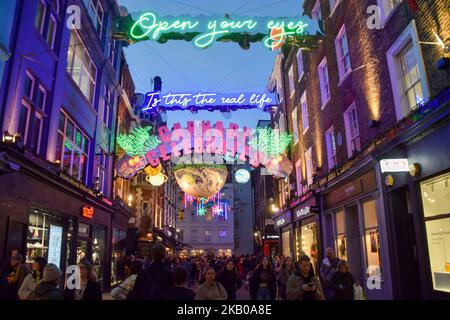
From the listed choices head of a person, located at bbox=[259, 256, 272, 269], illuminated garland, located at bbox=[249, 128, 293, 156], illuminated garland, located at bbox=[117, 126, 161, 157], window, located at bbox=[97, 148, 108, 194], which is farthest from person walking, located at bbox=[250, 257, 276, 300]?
window, located at bbox=[97, 148, 108, 194]

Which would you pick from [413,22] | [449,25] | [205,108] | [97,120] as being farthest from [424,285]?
[97,120]

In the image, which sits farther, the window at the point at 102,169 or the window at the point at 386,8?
the window at the point at 102,169

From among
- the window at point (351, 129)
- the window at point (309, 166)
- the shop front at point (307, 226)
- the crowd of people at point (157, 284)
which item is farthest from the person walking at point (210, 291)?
the window at point (309, 166)

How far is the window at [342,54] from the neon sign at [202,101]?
4.00 meters

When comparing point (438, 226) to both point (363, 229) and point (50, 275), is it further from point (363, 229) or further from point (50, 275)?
point (50, 275)

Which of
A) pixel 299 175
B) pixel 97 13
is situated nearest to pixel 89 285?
pixel 97 13

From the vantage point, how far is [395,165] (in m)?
9.41

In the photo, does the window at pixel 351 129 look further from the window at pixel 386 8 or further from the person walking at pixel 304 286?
the person walking at pixel 304 286

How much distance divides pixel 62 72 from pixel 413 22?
11.6 meters

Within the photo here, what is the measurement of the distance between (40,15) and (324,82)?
11923 millimetres

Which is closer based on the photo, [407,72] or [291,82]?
[407,72]

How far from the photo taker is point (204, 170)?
53.3 feet

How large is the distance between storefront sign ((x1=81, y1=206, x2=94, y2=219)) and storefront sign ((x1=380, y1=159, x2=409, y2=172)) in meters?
12.0

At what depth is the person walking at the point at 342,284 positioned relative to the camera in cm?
727
